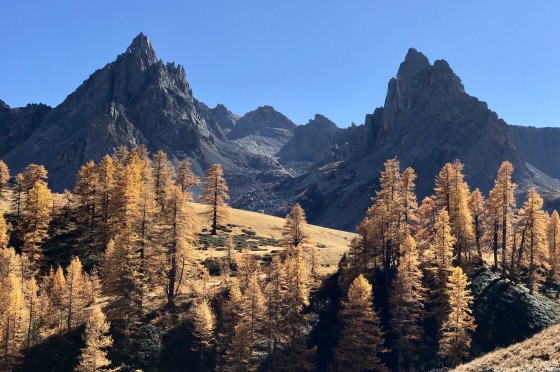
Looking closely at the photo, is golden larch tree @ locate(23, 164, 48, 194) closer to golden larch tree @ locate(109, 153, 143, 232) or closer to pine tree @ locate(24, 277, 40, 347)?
golden larch tree @ locate(109, 153, 143, 232)

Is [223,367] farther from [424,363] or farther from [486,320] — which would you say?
[486,320]

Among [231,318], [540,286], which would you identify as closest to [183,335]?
[231,318]

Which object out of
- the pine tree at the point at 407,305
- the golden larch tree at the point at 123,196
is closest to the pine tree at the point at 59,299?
the golden larch tree at the point at 123,196

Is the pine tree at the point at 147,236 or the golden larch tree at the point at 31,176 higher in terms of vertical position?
the golden larch tree at the point at 31,176

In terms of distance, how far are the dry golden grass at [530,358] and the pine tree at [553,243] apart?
36.5 m

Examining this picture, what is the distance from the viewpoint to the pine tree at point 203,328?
45469 millimetres

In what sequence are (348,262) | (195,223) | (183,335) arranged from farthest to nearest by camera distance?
1. (348,262)
2. (195,223)
3. (183,335)

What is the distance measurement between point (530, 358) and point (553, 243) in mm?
45968

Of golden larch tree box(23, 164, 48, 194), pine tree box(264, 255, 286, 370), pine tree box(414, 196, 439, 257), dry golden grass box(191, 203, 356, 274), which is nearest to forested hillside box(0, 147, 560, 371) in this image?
pine tree box(264, 255, 286, 370)

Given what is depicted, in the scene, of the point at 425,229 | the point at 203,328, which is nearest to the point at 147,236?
the point at 203,328

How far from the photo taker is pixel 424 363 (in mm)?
45562

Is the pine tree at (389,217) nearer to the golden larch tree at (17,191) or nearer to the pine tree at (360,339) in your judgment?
the pine tree at (360,339)

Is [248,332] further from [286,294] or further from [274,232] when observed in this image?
[274,232]

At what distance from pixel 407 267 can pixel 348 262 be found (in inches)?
453
